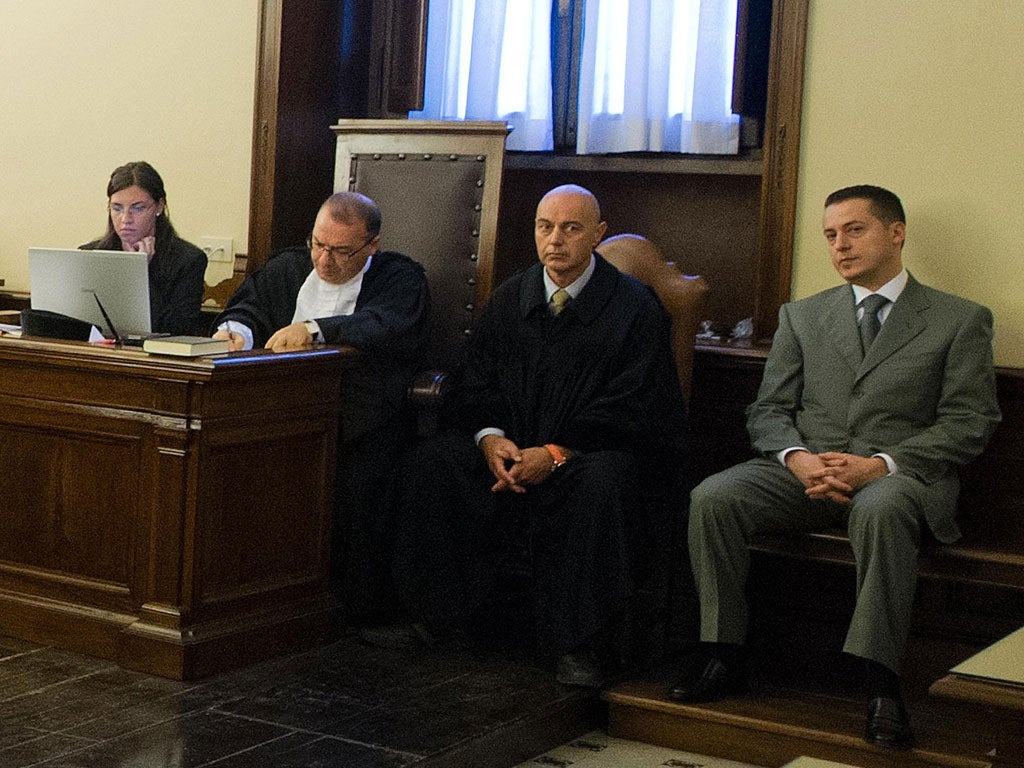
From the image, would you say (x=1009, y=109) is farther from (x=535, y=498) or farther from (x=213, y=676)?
(x=213, y=676)

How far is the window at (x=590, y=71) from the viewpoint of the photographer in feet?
15.5

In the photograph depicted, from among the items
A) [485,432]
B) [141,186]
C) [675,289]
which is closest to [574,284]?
[675,289]

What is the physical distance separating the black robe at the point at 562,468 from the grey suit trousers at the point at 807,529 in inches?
8.6

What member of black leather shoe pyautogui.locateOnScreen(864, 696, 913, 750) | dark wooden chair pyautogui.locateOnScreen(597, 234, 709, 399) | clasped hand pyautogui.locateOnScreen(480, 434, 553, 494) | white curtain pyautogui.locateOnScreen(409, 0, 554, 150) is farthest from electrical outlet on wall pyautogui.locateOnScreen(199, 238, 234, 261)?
black leather shoe pyautogui.locateOnScreen(864, 696, 913, 750)

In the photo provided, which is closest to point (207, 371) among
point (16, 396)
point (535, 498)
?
point (16, 396)

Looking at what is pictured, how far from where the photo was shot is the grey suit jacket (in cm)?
358

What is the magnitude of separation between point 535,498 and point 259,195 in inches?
70.8

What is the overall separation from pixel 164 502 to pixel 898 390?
1.79 m

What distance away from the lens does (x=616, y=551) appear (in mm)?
3686

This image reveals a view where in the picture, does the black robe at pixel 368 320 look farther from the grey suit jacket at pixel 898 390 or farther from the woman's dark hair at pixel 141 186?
the grey suit jacket at pixel 898 390

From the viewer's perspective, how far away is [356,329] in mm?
4031

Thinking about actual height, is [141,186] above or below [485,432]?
above

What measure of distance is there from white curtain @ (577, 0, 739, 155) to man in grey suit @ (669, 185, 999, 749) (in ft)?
3.14

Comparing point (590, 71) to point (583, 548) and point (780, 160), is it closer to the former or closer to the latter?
point (780, 160)
